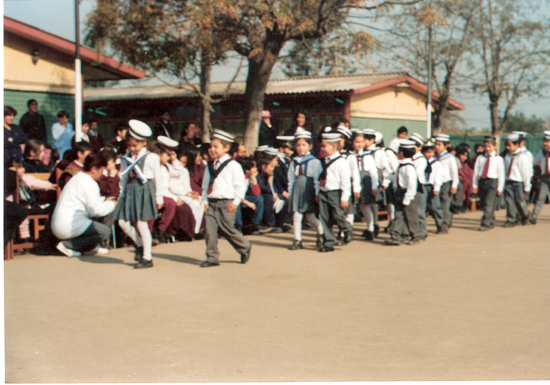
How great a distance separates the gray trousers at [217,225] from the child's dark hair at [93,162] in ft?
4.95

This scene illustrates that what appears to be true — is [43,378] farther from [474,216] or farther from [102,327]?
[474,216]

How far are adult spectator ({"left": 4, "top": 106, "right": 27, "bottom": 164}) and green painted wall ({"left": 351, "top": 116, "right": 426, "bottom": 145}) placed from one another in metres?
13.8

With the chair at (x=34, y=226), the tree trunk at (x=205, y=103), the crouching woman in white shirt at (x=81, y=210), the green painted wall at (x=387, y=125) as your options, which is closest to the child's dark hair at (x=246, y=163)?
the crouching woman in white shirt at (x=81, y=210)

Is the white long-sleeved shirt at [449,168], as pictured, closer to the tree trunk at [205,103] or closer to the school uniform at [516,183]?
the school uniform at [516,183]

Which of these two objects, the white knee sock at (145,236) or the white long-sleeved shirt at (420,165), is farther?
the white long-sleeved shirt at (420,165)

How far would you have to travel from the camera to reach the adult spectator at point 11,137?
10312mm

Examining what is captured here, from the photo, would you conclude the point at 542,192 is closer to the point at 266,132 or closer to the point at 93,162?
the point at 266,132

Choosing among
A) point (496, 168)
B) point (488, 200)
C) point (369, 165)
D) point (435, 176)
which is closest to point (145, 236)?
point (369, 165)

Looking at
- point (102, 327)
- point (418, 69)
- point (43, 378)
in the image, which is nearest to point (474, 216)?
point (418, 69)

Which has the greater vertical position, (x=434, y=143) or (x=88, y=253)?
(x=434, y=143)

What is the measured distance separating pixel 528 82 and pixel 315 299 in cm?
886

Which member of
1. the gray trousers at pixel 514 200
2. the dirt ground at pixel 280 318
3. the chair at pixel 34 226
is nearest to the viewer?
the dirt ground at pixel 280 318

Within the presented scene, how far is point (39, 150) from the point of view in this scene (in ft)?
31.7

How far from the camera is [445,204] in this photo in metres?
11.5
